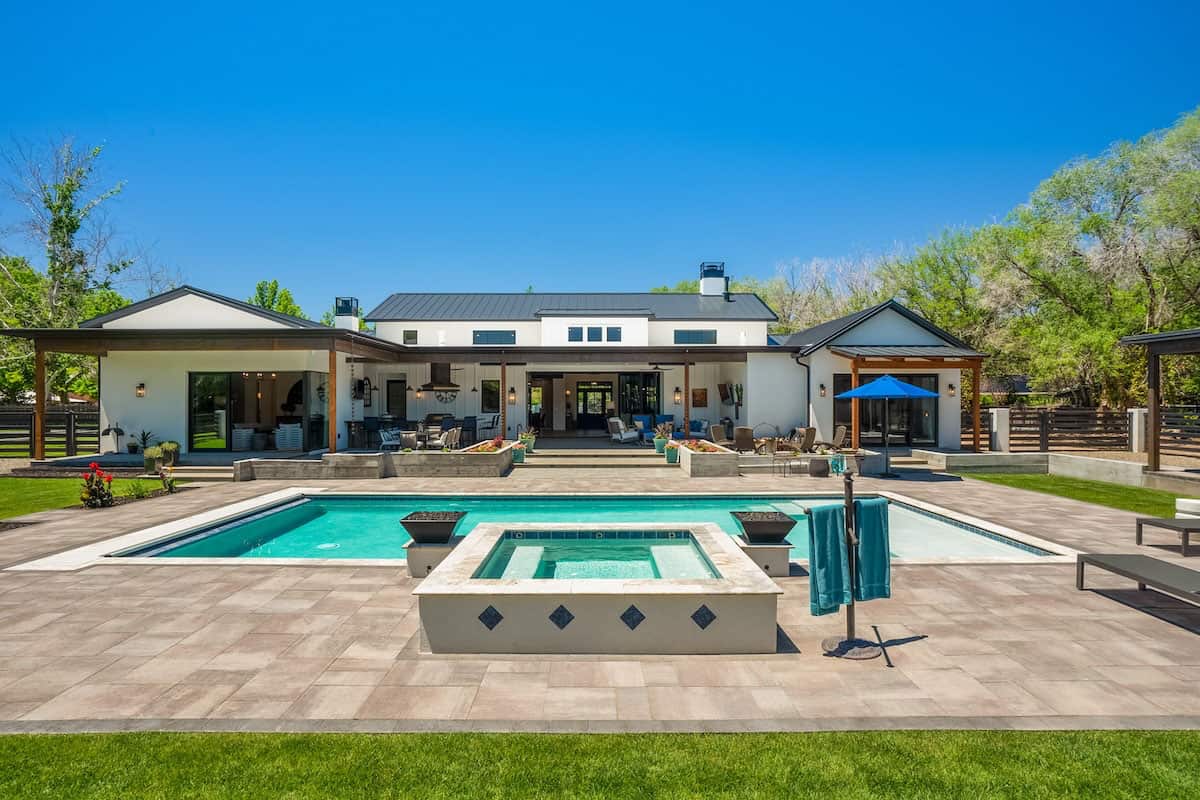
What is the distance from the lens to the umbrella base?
4253 millimetres

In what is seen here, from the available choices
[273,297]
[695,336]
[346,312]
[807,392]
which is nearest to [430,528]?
[807,392]

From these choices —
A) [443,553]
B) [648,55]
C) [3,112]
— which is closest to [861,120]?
[648,55]

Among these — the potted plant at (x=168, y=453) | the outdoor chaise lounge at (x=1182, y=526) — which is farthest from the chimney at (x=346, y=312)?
the outdoor chaise lounge at (x=1182, y=526)

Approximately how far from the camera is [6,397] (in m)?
25.9

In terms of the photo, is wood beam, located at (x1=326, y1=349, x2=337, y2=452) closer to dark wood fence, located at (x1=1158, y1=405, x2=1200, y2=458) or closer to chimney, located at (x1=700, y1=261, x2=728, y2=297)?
chimney, located at (x1=700, y1=261, x2=728, y2=297)

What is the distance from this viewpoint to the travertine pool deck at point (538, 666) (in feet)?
11.3

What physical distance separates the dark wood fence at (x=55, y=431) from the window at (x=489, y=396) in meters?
11.4

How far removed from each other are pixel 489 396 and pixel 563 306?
5.28 m

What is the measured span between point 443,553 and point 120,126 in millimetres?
28206

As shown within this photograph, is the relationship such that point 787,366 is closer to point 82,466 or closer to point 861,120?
point 861,120

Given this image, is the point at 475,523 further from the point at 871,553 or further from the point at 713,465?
the point at 871,553

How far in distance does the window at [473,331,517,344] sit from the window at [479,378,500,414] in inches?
89.9

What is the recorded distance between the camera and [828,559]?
4320 millimetres

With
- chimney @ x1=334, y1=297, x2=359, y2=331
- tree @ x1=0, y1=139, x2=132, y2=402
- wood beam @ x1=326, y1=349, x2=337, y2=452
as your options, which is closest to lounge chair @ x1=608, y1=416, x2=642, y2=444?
wood beam @ x1=326, y1=349, x2=337, y2=452
